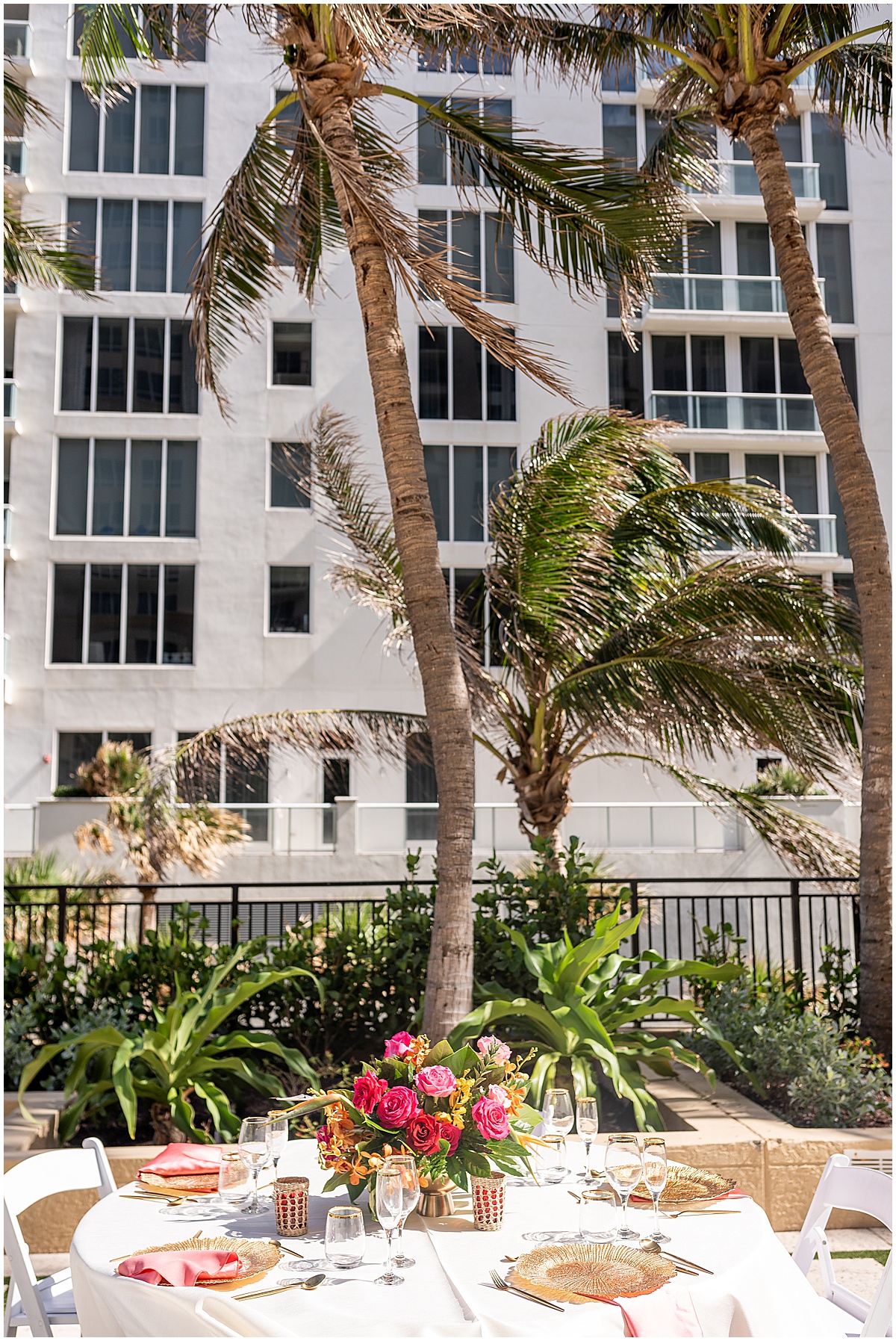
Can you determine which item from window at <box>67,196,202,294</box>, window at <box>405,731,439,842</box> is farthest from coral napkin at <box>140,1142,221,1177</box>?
window at <box>67,196,202,294</box>

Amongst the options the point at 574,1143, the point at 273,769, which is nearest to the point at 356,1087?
the point at 574,1143

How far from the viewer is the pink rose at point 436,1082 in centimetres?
305

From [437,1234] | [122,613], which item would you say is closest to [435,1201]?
[437,1234]

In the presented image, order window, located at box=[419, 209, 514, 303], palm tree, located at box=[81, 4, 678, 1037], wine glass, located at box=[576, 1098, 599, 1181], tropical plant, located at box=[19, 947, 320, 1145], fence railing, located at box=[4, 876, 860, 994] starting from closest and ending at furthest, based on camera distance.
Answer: wine glass, located at box=[576, 1098, 599, 1181], tropical plant, located at box=[19, 947, 320, 1145], palm tree, located at box=[81, 4, 678, 1037], fence railing, located at box=[4, 876, 860, 994], window, located at box=[419, 209, 514, 303]

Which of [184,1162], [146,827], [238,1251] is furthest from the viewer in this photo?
[146,827]

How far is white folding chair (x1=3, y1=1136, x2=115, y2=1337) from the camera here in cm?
320

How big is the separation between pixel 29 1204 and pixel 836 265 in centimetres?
2472

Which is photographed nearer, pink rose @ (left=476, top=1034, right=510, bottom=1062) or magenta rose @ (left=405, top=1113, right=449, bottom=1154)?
magenta rose @ (left=405, top=1113, right=449, bottom=1154)

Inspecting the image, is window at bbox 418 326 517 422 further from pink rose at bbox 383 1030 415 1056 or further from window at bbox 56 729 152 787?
pink rose at bbox 383 1030 415 1056

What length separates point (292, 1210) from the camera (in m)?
3.01

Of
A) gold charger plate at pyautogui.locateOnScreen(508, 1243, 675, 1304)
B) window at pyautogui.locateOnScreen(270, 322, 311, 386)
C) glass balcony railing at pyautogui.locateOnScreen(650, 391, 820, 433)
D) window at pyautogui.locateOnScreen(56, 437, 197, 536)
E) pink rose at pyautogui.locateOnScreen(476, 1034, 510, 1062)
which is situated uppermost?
window at pyautogui.locateOnScreen(270, 322, 311, 386)

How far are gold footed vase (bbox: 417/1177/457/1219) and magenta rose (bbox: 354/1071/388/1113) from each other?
0.31m

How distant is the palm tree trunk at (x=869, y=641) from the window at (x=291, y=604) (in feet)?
49.6

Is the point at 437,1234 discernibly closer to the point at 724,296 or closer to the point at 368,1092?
the point at 368,1092
